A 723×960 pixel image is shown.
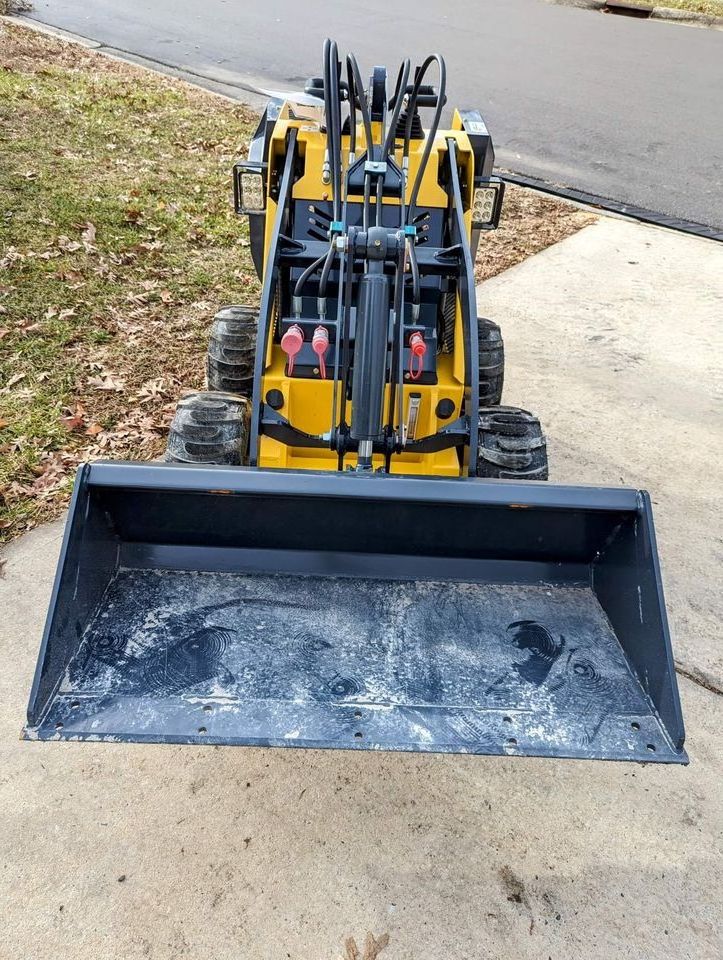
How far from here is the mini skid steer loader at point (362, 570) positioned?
2.46 metres

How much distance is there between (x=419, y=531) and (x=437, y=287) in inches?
53.5

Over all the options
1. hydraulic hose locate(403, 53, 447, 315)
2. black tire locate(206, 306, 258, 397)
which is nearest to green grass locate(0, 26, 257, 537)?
black tire locate(206, 306, 258, 397)

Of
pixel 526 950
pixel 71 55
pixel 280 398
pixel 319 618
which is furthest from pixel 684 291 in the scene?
pixel 71 55

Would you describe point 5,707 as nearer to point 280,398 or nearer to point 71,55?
point 280,398

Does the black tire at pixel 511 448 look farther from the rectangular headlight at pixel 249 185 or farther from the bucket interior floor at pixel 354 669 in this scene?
the rectangular headlight at pixel 249 185

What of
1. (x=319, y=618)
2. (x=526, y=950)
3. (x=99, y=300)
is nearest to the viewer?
(x=526, y=950)

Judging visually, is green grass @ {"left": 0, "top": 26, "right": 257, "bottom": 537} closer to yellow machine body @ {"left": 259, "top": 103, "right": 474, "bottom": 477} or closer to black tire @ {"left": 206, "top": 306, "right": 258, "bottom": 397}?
black tire @ {"left": 206, "top": 306, "right": 258, "bottom": 397}

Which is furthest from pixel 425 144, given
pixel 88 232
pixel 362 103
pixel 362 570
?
pixel 88 232

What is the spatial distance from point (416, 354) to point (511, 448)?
59 cm

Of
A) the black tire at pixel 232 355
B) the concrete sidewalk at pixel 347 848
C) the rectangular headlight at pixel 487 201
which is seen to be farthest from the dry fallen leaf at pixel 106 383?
the rectangular headlight at pixel 487 201

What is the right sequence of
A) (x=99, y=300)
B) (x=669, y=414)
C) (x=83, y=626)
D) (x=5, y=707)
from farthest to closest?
(x=99, y=300), (x=669, y=414), (x=5, y=707), (x=83, y=626)

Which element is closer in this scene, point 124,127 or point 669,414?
point 669,414

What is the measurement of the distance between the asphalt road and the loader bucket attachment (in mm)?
6540

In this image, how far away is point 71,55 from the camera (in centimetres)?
1157
